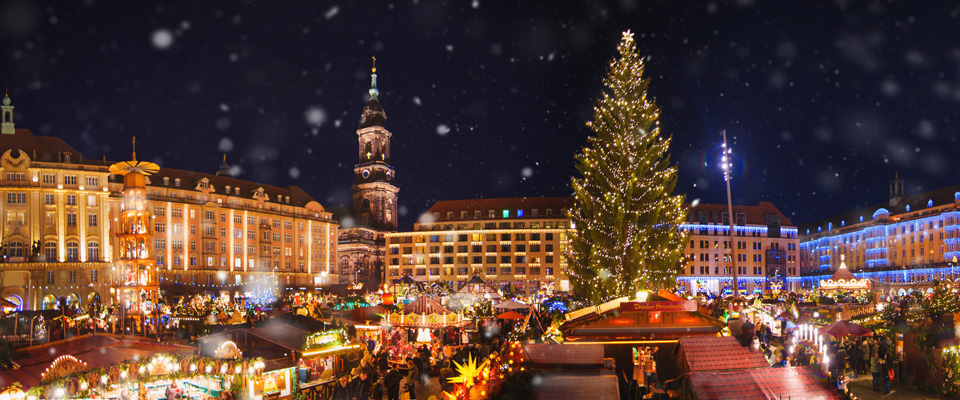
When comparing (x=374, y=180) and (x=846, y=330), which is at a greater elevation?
(x=374, y=180)

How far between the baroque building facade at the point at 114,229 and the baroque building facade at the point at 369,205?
16833mm

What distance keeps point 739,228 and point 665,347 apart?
11022 centimetres

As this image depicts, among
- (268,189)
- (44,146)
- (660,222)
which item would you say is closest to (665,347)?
(660,222)

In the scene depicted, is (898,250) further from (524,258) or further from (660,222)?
(660,222)

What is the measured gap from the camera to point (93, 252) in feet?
236

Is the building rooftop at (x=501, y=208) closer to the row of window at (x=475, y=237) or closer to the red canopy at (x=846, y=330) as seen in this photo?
the row of window at (x=475, y=237)

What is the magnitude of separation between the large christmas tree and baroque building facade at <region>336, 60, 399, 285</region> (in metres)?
92.4

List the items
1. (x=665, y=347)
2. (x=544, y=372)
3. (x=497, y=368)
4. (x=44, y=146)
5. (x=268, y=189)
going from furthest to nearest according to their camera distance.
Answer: (x=268, y=189), (x=44, y=146), (x=665, y=347), (x=497, y=368), (x=544, y=372)

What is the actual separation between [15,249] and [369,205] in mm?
59202

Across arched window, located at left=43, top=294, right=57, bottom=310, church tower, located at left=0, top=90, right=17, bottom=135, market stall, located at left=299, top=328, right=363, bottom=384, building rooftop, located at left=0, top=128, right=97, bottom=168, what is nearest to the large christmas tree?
market stall, located at left=299, top=328, right=363, bottom=384

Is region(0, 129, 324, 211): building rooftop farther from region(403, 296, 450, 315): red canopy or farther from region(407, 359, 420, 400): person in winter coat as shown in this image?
region(407, 359, 420, 400): person in winter coat

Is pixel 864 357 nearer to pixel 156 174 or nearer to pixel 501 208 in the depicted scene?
pixel 156 174

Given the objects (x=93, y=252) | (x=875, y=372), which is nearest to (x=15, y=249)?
(x=93, y=252)

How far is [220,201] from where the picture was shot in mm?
88750
